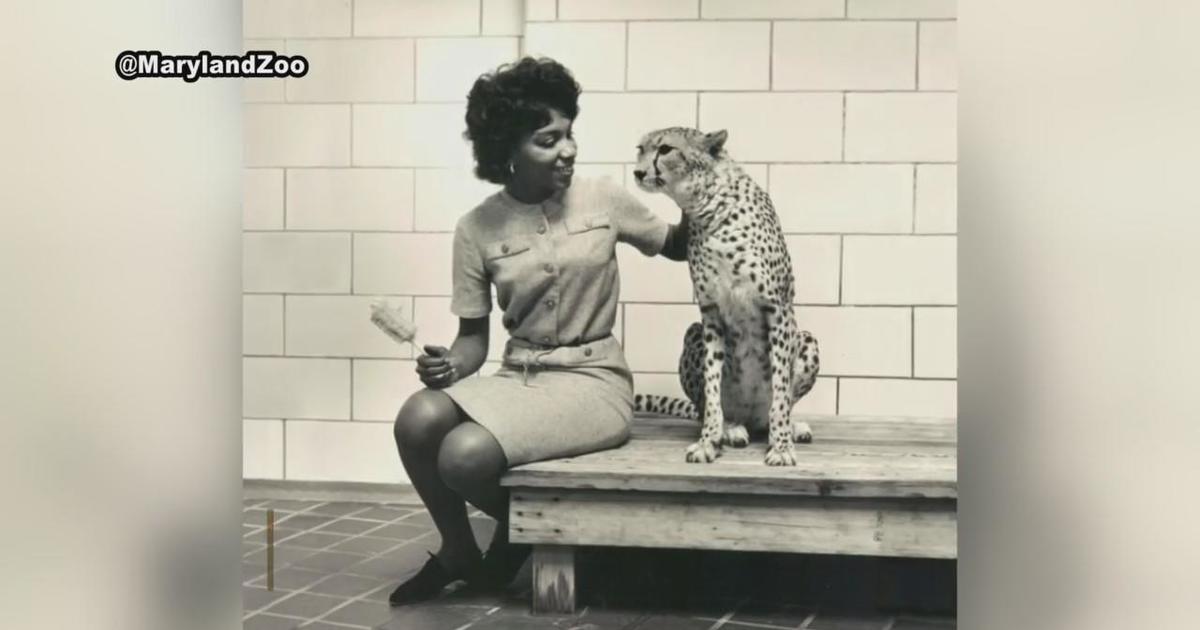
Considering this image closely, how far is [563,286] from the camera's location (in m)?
2.48

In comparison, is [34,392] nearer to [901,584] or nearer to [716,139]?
[716,139]

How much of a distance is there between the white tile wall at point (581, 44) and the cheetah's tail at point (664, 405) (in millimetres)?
798

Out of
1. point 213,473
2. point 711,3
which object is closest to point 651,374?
point 711,3

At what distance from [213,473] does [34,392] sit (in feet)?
1.06

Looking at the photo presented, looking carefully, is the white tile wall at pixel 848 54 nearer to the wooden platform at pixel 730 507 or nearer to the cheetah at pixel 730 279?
the cheetah at pixel 730 279

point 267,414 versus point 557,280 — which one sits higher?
point 557,280

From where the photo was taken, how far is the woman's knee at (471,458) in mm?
2318

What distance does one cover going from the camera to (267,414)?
303 cm

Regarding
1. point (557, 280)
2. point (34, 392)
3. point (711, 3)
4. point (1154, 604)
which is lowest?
point (1154, 604)

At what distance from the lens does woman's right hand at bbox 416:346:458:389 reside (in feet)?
7.91

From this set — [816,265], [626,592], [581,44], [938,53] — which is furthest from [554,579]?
[938,53]

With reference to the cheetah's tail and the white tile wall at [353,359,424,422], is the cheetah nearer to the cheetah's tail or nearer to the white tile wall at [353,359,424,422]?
the cheetah's tail

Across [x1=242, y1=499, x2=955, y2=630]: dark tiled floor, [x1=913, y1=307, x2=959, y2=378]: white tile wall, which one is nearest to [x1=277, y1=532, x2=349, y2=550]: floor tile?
[x1=242, y1=499, x2=955, y2=630]: dark tiled floor

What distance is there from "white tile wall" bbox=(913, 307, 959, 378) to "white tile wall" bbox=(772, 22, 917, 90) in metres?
0.55
